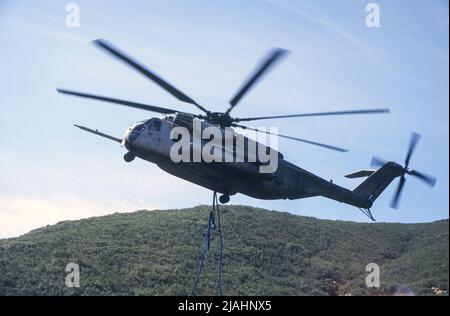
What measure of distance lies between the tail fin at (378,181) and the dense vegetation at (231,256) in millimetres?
7525

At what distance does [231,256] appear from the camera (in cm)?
4209

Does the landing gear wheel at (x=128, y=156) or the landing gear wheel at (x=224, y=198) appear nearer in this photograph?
the landing gear wheel at (x=128, y=156)

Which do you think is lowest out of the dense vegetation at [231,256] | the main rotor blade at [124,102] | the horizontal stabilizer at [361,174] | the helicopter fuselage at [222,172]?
the dense vegetation at [231,256]

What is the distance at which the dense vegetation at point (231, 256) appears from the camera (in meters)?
32.5

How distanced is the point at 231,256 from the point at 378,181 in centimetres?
2161

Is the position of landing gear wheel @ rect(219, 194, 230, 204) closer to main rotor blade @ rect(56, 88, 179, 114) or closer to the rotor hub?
the rotor hub

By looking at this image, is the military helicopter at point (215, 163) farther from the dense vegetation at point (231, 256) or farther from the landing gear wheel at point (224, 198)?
the dense vegetation at point (231, 256)

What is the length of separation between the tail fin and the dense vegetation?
296 inches

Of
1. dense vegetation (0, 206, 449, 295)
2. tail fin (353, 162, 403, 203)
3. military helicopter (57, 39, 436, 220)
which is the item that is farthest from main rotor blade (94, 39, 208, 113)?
dense vegetation (0, 206, 449, 295)

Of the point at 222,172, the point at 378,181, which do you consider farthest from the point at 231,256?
the point at 222,172

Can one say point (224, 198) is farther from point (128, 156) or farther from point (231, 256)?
point (231, 256)

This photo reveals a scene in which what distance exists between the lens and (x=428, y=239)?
46.5 meters

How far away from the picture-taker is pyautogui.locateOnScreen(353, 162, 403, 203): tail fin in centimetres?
2331

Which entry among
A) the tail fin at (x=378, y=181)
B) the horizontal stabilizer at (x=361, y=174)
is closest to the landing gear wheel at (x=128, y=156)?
the tail fin at (x=378, y=181)
